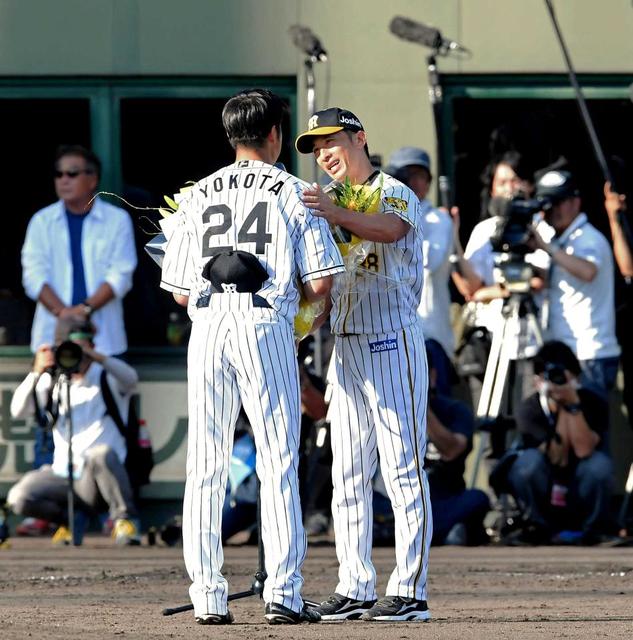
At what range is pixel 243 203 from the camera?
6.87 meters

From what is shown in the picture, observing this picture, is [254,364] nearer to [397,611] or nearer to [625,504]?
[397,611]

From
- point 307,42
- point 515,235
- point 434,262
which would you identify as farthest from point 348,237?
point 307,42

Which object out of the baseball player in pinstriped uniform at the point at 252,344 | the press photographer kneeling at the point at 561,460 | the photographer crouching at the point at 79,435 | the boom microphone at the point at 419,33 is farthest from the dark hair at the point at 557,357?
the baseball player in pinstriped uniform at the point at 252,344

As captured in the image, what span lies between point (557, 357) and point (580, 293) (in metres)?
0.82

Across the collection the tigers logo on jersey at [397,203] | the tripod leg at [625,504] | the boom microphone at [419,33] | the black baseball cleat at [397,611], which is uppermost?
the boom microphone at [419,33]

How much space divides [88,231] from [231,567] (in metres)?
3.15

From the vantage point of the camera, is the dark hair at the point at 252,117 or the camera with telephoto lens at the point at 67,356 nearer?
the dark hair at the point at 252,117

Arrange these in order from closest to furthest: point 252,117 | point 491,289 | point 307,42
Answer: point 252,117
point 491,289
point 307,42

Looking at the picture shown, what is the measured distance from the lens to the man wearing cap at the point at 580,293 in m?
11.7

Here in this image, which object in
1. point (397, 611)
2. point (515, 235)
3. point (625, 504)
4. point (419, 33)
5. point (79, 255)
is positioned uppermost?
point (419, 33)

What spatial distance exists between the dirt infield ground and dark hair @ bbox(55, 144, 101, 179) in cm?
242

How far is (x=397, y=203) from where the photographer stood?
720 cm

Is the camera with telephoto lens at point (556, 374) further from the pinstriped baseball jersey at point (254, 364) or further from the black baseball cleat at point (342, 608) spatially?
the pinstriped baseball jersey at point (254, 364)

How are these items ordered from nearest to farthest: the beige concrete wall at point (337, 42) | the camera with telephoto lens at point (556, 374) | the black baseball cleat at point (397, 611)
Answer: the black baseball cleat at point (397, 611), the camera with telephoto lens at point (556, 374), the beige concrete wall at point (337, 42)
